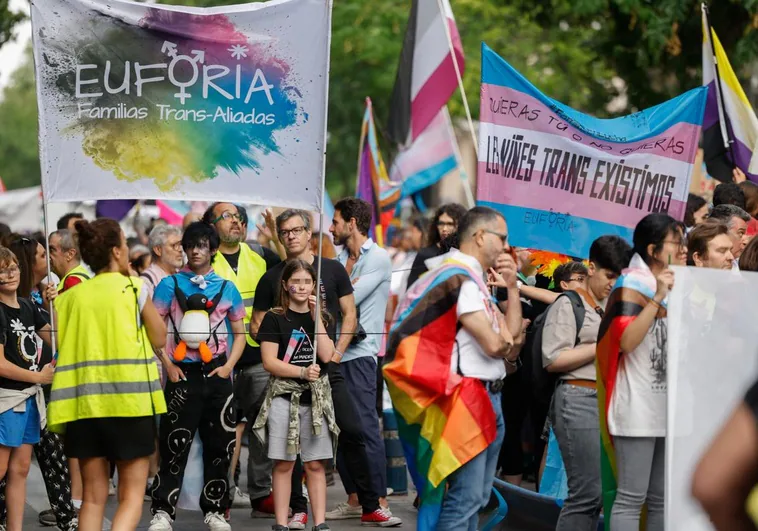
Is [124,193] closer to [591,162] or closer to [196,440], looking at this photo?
[196,440]

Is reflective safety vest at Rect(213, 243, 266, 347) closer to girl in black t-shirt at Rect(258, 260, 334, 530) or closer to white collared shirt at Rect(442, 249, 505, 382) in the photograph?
girl in black t-shirt at Rect(258, 260, 334, 530)

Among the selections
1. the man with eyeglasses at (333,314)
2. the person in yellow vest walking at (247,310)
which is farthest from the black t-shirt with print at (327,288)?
the person in yellow vest walking at (247,310)

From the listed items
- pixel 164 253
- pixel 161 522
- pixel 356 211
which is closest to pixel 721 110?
pixel 356 211

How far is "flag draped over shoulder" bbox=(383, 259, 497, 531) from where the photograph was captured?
6418 millimetres

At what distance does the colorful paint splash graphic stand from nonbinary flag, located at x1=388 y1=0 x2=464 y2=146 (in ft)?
11.3

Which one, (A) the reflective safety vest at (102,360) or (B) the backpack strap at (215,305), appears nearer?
(A) the reflective safety vest at (102,360)

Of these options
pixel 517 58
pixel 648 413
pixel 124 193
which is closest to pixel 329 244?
pixel 124 193

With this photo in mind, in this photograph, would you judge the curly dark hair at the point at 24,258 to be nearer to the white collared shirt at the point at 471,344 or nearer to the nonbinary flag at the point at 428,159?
the white collared shirt at the point at 471,344

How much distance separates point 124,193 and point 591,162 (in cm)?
290

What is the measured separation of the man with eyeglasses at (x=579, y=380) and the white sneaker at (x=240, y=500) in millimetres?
3363

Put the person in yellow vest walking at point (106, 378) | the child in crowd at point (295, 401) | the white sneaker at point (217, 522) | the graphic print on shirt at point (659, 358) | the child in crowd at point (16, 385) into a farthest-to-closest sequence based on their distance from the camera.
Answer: the white sneaker at point (217, 522)
the child in crowd at point (295, 401)
the child in crowd at point (16, 385)
the person in yellow vest walking at point (106, 378)
the graphic print on shirt at point (659, 358)

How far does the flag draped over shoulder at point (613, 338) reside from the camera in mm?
6242

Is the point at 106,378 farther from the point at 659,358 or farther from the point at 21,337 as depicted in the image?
the point at 659,358

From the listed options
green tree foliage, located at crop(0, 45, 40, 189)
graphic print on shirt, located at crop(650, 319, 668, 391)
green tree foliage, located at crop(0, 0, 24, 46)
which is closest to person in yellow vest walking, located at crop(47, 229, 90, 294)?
graphic print on shirt, located at crop(650, 319, 668, 391)
